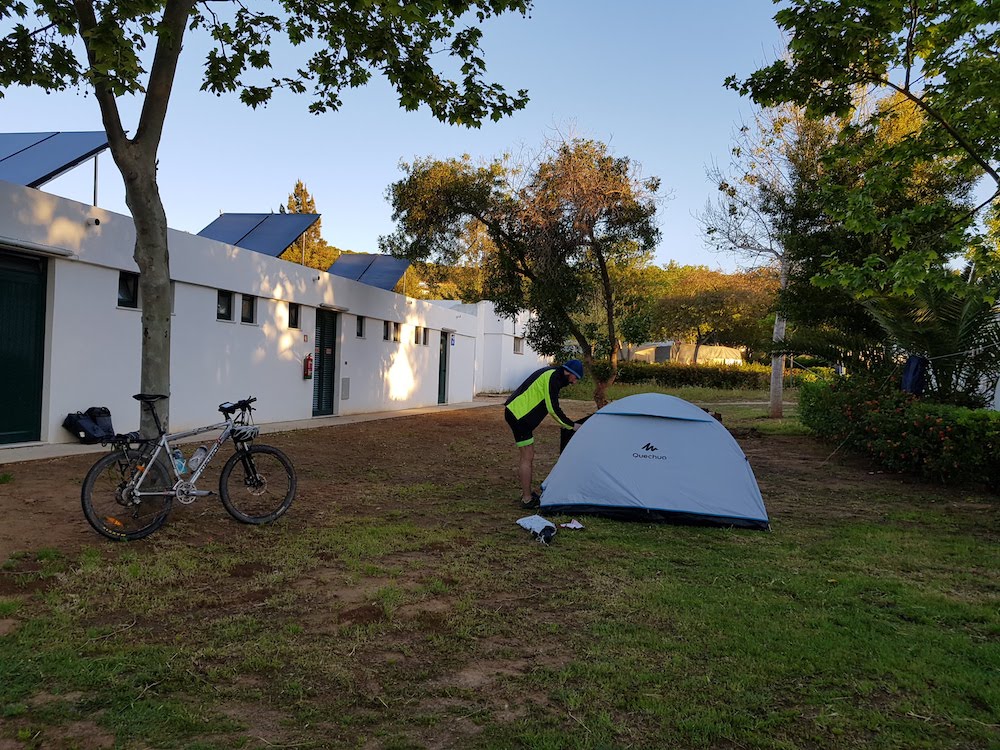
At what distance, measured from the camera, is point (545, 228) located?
15133mm

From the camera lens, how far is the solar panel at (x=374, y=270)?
19516 millimetres

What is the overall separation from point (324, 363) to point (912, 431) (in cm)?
1257

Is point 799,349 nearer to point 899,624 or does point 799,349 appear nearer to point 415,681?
point 899,624

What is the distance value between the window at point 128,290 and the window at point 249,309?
2.85m

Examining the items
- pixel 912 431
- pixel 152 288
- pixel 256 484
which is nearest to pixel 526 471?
pixel 256 484

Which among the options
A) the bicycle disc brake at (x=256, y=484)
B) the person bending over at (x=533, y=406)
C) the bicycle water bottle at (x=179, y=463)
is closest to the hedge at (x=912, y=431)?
the person bending over at (x=533, y=406)

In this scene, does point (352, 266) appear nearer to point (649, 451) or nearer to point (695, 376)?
point (649, 451)

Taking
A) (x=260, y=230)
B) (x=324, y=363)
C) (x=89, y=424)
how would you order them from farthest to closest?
(x=324, y=363)
(x=260, y=230)
(x=89, y=424)

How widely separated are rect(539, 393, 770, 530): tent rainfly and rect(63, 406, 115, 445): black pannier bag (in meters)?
7.04

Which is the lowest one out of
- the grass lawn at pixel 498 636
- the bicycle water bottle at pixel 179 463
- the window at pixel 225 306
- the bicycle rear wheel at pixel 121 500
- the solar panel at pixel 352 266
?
the grass lawn at pixel 498 636

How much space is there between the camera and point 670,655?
353 cm

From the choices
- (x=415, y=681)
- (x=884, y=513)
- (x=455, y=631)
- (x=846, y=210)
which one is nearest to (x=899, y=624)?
(x=455, y=631)

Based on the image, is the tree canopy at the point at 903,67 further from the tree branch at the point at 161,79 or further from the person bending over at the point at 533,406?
the tree branch at the point at 161,79

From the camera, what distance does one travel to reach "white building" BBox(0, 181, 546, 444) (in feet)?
31.0
